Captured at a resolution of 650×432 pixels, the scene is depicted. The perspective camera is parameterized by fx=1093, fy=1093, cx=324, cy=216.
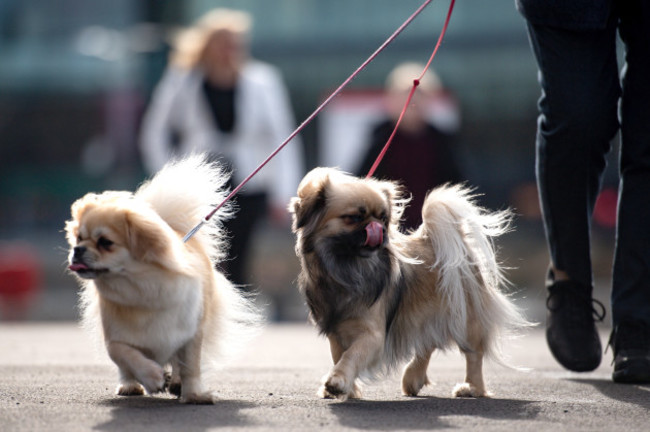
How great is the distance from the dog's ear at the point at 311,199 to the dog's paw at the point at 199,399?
29.5 inches

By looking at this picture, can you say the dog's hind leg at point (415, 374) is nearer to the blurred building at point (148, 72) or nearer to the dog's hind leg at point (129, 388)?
the dog's hind leg at point (129, 388)

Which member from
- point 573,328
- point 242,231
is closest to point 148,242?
point 573,328

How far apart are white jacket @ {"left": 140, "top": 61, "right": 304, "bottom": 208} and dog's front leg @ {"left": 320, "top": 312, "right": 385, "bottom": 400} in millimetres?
2832

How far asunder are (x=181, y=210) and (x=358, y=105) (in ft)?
58.3

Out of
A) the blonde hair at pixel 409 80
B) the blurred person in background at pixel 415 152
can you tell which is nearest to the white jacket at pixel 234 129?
the blurred person in background at pixel 415 152

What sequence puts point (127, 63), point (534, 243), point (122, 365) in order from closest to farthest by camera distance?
point (122, 365)
point (534, 243)
point (127, 63)

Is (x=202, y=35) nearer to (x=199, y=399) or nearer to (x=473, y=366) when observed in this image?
(x=473, y=366)

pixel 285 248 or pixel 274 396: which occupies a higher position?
pixel 274 396

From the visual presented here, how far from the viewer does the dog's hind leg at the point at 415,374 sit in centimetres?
445

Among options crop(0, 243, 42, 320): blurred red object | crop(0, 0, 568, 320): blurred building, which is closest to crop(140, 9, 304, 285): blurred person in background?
crop(0, 243, 42, 320): blurred red object

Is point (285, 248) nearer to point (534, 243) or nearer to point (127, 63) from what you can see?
point (534, 243)

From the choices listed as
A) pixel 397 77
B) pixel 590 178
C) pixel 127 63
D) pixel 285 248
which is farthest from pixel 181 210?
pixel 127 63

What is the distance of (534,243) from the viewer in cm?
2131

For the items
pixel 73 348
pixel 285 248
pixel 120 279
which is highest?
pixel 120 279
